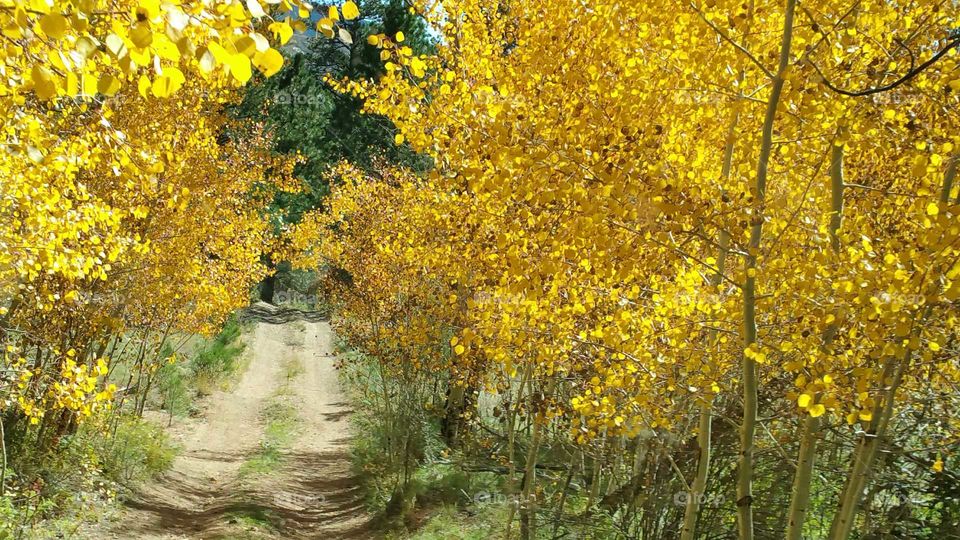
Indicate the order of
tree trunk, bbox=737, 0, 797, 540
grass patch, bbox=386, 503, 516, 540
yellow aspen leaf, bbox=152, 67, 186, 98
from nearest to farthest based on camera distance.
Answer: yellow aspen leaf, bbox=152, 67, 186, 98
tree trunk, bbox=737, 0, 797, 540
grass patch, bbox=386, 503, 516, 540

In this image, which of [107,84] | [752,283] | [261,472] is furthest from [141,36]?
[261,472]

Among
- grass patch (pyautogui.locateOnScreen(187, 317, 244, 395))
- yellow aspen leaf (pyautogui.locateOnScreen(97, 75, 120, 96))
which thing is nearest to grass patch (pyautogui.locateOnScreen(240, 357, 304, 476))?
grass patch (pyautogui.locateOnScreen(187, 317, 244, 395))

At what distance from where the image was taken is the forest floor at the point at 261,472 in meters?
9.49

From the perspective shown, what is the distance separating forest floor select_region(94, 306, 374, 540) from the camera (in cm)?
949

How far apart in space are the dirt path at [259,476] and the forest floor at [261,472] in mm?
17

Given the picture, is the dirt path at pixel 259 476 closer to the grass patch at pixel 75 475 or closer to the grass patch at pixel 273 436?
the grass patch at pixel 273 436

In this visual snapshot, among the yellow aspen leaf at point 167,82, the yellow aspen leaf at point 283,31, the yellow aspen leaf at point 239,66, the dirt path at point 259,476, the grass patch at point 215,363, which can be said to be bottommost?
the dirt path at point 259,476

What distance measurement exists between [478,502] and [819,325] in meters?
7.62

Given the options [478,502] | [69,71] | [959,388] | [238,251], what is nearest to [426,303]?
[478,502]

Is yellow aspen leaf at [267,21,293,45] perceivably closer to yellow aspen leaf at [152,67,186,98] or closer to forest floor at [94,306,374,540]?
yellow aspen leaf at [152,67,186,98]

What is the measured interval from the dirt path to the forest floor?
0.02 m

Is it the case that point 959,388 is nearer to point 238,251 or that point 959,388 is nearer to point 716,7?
point 716,7

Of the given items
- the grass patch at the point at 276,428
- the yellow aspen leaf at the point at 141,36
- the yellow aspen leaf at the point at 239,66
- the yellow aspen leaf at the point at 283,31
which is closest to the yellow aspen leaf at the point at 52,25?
the yellow aspen leaf at the point at 141,36

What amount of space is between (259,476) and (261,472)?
9.4 inches
